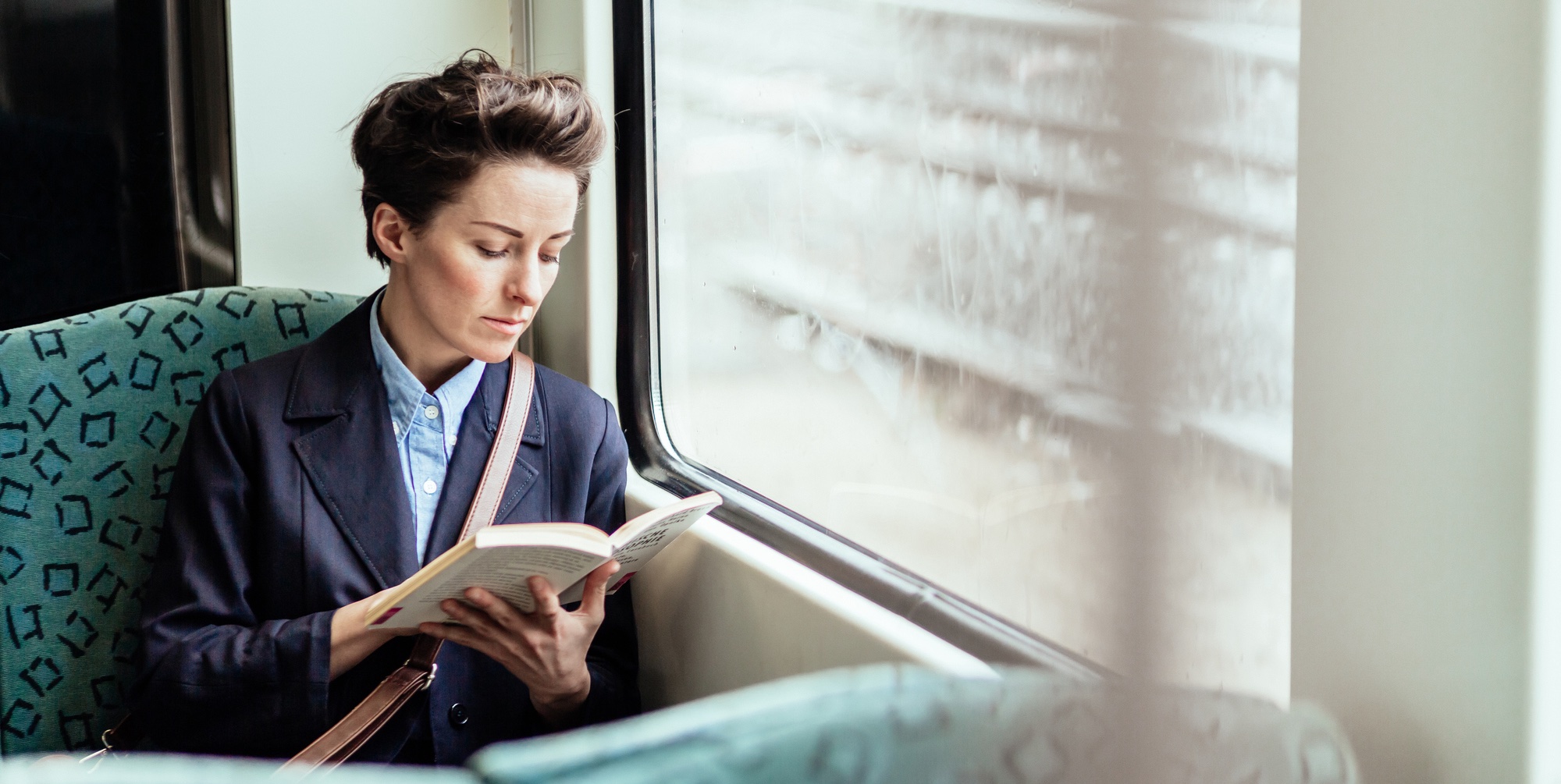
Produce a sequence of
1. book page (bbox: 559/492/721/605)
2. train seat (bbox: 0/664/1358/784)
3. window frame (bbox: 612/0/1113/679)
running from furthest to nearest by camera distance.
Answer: window frame (bbox: 612/0/1113/679), book page (bbox: 559/492/721/605), train seat (bbox: 0/664/1358/784)

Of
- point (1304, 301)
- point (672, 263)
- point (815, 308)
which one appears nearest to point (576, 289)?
point (672, 263)

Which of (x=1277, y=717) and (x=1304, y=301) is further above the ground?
(x=1304, y=301)

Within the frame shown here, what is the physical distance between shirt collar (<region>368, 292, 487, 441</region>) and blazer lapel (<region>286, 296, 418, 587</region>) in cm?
1

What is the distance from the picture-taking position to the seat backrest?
45.4 inches

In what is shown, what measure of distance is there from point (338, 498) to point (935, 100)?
69 centimetres

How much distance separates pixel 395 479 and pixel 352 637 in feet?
0.56

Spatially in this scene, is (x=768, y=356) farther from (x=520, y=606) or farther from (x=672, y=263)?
(x=520, y=606)

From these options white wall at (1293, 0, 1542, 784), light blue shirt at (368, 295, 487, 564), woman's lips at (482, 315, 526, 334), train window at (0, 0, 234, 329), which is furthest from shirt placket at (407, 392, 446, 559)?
white wall at (1293, 0, 1542, 784)

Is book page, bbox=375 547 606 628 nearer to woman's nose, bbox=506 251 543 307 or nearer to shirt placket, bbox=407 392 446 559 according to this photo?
shirt placket, bbox=407 392 446 559

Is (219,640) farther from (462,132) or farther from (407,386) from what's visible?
(462,132)

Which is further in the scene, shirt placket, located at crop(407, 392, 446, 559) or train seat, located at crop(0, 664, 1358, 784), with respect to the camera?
shirt placket, located at crop(407, 392, 446, 559)

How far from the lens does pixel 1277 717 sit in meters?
0.53

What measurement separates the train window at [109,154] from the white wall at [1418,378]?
1.38 metres

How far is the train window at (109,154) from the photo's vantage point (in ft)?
4.42
